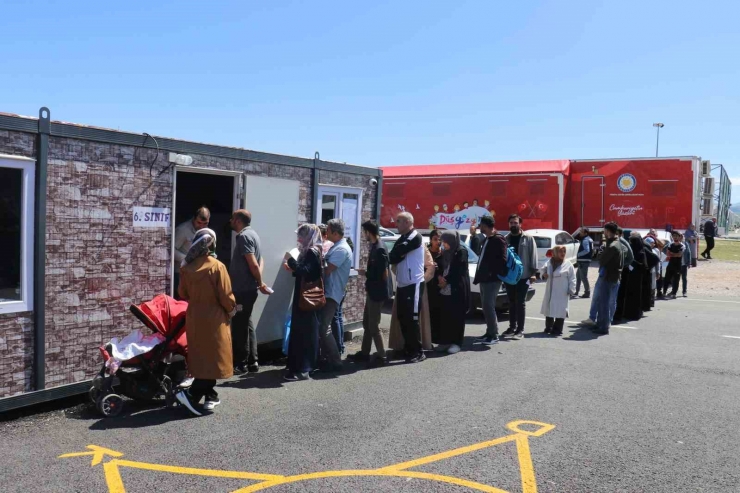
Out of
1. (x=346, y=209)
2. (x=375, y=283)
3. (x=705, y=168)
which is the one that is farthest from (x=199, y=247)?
(x=705, y=168)

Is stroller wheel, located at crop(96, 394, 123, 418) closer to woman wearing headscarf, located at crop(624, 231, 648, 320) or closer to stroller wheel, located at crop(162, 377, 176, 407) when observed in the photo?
stroller wheel, located at crop(162, 377, 176, 407)

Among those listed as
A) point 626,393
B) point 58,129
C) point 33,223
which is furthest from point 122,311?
point 626,393

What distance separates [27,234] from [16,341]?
36.1 inches

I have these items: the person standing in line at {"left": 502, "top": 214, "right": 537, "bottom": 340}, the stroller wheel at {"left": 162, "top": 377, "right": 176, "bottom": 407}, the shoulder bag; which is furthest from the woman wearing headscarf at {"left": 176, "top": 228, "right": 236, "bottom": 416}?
the person standing in line at {"left": 502, "top": 214, "right": 537, "bottom": 340}

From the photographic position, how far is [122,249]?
239 inches

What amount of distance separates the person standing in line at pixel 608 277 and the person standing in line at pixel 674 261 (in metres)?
6.29

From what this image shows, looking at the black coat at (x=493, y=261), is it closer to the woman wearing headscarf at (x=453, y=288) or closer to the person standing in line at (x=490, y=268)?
the person standing in line at (x=490, y=268)

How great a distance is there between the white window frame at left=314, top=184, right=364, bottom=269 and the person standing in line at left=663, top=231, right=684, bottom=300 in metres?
9.69

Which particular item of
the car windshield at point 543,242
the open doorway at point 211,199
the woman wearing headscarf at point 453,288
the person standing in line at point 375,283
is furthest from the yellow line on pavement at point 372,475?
the car windshield at point 543,242

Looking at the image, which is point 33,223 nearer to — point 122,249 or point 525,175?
point 122,249

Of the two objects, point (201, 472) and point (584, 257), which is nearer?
point (201, 472)

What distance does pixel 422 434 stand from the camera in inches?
204

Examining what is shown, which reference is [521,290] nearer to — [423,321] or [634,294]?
[423,321]

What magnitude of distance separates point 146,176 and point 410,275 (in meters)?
3.27
